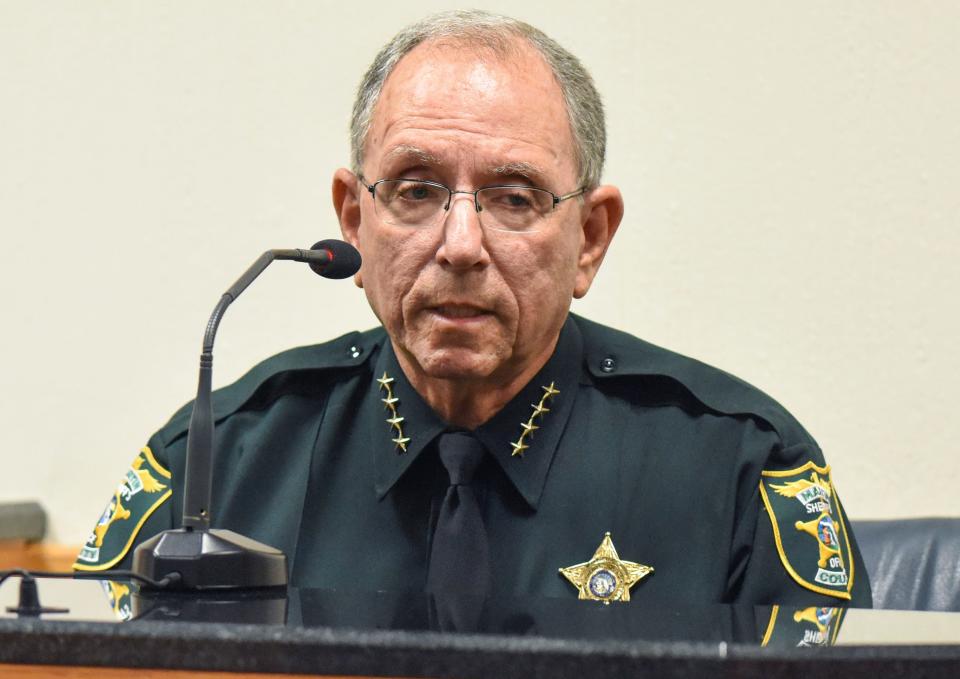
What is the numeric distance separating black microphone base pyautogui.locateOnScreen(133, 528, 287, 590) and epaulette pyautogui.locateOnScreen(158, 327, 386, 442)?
645mm

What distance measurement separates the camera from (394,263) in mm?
1632

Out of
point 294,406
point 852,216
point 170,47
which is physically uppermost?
point 170,47

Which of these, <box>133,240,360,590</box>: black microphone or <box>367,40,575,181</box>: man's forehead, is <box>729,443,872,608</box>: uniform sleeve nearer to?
<box>367,40,575,181</box>: man's forehead

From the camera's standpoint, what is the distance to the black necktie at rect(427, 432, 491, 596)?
5.14 ft

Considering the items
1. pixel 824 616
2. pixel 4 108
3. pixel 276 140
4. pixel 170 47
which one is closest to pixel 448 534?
pixel 824 616

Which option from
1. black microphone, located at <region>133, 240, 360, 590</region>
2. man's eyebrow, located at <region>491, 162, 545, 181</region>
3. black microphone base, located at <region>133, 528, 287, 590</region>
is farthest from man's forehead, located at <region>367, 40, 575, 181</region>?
black microphone base, located at <region>133, 528, 287, 590</region>

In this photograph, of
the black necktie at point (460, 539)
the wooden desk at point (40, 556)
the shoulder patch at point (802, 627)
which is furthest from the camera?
the wooden desk at point (40, 556)

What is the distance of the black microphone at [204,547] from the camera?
117 cm

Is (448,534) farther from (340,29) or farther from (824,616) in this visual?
(340,29)

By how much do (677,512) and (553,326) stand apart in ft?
0.91

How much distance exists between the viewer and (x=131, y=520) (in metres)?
1.76

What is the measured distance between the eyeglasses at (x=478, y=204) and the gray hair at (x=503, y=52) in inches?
3.9

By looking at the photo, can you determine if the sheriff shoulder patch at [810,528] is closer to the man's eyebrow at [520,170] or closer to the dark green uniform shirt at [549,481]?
the dark green uniform shirt at [549,481]

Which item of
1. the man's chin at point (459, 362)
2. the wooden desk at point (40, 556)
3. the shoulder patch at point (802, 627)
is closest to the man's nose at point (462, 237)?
the man's chin at point (459, 362)
